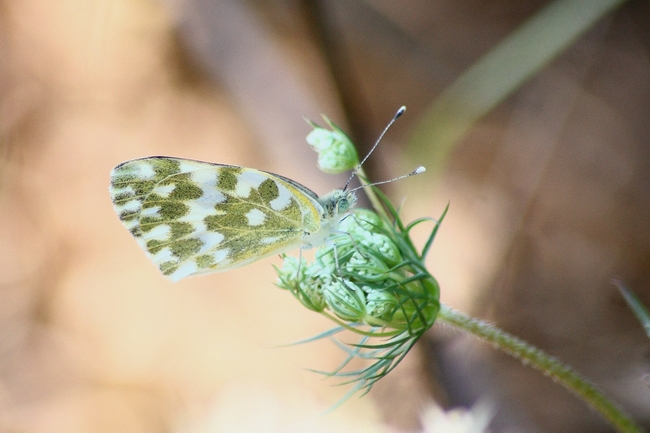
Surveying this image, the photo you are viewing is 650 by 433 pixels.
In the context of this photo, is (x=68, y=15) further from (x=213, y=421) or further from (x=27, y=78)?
(x=213, y=421)

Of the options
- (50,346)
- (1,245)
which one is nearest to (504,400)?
(50,346)

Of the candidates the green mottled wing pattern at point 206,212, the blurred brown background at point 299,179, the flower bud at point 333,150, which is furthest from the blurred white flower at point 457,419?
the flower bud at point 333,150

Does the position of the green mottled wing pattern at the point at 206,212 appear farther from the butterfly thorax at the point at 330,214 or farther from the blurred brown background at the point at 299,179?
the blurred brown background at the point at 299,179

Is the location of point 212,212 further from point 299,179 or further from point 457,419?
point 457,419

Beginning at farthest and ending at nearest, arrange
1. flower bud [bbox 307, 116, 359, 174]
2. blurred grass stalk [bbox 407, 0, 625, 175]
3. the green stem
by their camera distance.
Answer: blurred grass stalk [bbox 407, 0, 625, 175], flower bud [bbox 307, 116, 359, 174], the green stem

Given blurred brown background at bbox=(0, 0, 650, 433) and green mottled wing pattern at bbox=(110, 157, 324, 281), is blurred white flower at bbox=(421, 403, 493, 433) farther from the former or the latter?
green mottled wing pattern at bbox=(110, 157, 324, 281)

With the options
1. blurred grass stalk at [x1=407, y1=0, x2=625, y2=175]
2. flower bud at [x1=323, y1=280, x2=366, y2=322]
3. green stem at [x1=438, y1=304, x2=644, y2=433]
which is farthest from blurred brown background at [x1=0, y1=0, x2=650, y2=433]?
flower bud at [x1=323, y1=280, x2=366, y2=322]
